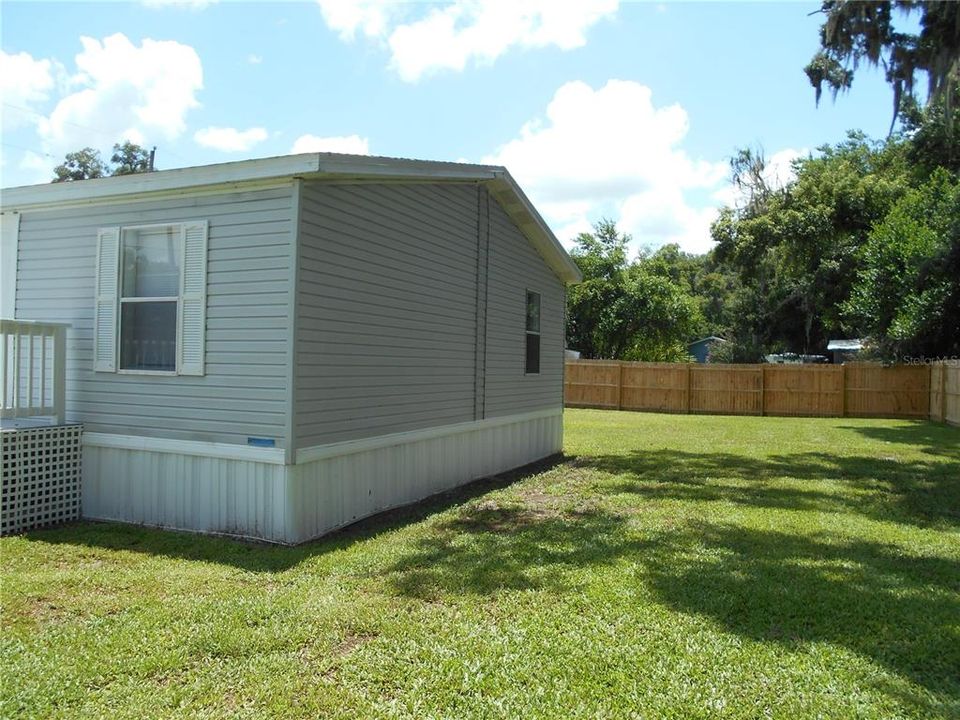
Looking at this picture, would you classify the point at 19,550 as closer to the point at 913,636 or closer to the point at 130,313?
the point at 130,313

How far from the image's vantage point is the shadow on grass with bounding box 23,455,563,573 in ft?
18.1

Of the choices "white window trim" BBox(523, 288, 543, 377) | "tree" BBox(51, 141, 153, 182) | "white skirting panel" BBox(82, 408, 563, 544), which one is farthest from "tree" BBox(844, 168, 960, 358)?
"tree" BBox(51, 141, 153, 182)

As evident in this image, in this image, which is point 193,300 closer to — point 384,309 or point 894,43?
point 384,309

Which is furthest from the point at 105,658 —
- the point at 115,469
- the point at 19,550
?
the point at 115,469

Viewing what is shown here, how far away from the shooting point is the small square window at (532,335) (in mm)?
11141

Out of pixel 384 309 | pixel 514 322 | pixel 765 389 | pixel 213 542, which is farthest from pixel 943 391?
pixel 213 542

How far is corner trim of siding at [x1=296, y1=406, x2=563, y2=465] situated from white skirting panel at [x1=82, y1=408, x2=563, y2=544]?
1cm

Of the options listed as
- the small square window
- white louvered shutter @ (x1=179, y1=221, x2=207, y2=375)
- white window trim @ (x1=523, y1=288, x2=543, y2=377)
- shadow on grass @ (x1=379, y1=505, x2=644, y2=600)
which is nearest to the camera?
shadow on grass @ (x1=379, y1=505, x2=644, y2=600)

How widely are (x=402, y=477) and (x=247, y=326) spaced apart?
2.52 meters

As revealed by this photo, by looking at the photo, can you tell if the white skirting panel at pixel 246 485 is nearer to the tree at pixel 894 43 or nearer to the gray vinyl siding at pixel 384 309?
the gray vinyl siding at pixel 384 309

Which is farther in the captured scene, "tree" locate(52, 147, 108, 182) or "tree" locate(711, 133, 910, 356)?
"tree" locate(52, 147, 108, 182)

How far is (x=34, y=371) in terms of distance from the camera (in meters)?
7.17

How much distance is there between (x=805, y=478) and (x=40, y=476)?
31.0 feet

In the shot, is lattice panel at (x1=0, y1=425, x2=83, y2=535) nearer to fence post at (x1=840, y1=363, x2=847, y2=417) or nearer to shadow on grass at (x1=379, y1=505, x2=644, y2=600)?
shadow on grass at (x1=379, y1=505, x2=644, y2=600)
